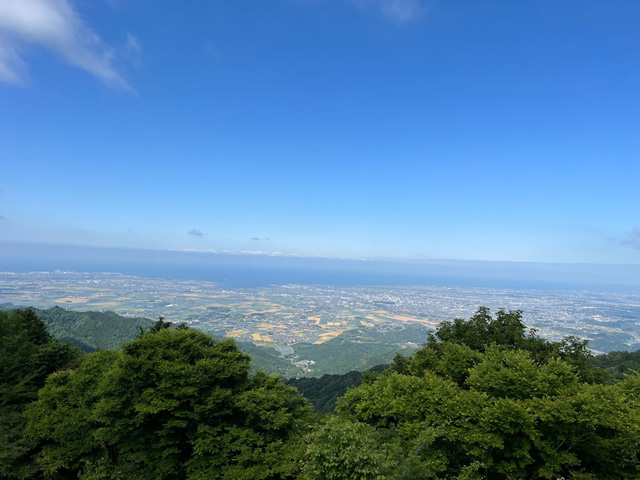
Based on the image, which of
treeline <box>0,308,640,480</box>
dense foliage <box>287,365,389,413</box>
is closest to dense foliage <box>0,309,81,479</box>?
treeline <box>0,308,640,480</box>

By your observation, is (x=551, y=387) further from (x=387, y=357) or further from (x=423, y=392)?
(x=387, y=357)

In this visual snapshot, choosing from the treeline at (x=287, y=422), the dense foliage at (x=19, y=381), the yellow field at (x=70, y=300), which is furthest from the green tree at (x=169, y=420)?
the yellow field at (x=70, y=300)

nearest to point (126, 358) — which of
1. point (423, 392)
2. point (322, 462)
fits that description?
point (322, 462)

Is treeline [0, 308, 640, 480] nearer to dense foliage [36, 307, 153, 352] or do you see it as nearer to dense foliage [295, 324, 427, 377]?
dense foliage [295, 324, 427, 377]

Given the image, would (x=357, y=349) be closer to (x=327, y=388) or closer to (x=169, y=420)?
(x=327, y=388)

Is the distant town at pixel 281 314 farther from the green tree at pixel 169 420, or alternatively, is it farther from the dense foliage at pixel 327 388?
the green tree at pixel 169 420

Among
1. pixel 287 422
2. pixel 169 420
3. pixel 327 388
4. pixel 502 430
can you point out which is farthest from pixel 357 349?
pixel 502 430
